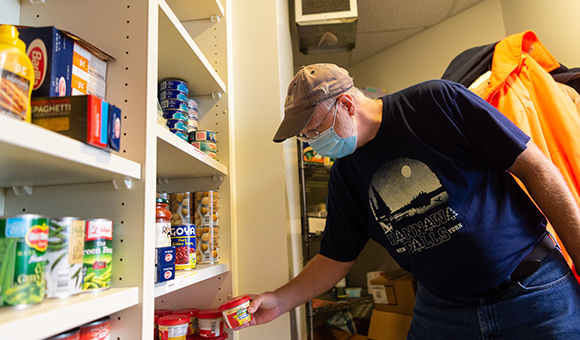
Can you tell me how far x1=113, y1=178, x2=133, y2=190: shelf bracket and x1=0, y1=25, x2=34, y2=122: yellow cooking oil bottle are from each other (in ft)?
0.78

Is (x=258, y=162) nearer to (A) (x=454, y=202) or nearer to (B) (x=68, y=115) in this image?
(A) (x=454, y=202)

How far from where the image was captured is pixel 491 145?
3.48 ft

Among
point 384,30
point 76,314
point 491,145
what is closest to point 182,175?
point 76,314

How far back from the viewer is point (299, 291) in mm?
1341

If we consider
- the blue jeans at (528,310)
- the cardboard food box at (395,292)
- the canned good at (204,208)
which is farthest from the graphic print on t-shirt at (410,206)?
the cardboard food box at (395,292)

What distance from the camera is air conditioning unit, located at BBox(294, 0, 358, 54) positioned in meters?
2.34

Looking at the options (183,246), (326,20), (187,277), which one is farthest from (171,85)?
(326,20)

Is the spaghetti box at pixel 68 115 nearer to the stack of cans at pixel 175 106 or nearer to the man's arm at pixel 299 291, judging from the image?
the stack of cans at pixel 175 106

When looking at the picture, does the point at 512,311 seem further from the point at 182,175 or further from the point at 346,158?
the point at 182,175

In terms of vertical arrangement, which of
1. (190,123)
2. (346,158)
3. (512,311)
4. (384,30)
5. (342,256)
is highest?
(384,30)

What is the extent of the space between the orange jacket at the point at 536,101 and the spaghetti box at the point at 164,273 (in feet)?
4.30

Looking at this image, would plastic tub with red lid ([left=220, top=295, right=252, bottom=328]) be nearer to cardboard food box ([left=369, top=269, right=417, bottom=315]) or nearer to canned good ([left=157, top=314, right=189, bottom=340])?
canned good ([left=157, top=314, right=189, bottom=340])

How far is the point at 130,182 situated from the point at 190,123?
624mm

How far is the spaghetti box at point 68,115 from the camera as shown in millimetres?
615
